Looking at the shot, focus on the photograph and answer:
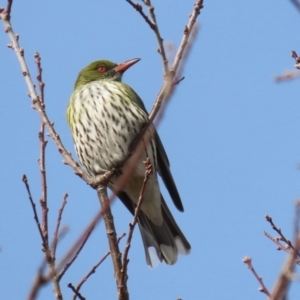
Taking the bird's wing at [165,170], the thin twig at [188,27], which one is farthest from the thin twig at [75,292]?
the bird's wing at [165,170]

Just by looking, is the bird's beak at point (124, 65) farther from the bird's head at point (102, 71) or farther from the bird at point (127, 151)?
the bird at point (127, 151)

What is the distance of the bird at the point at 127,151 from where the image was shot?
532 centimetres

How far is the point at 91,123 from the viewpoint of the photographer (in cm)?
546

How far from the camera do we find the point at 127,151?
525cm

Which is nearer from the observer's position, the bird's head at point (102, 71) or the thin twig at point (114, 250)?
the thin twig at point (114, 250)

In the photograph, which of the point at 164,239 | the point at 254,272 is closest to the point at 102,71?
the point at 164,239

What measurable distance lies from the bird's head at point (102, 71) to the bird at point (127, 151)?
0.65 m

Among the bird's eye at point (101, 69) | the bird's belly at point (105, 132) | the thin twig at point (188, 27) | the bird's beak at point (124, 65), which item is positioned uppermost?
the bird's eye at point (101, 69)

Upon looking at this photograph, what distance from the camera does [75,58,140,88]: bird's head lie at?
6.61m

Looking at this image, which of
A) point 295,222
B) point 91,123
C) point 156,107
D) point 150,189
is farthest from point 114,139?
point 295,222

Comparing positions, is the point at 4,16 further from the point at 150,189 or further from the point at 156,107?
the point at 150,189

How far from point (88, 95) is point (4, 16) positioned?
2261 millimetres

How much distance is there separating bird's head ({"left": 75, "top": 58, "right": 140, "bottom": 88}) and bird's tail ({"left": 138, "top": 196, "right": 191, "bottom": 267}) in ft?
5.09

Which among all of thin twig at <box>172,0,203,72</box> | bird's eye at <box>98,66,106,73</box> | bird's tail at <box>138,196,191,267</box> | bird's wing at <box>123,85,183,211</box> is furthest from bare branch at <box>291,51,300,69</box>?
bird's eye at <box>98,66,106,73</box>
